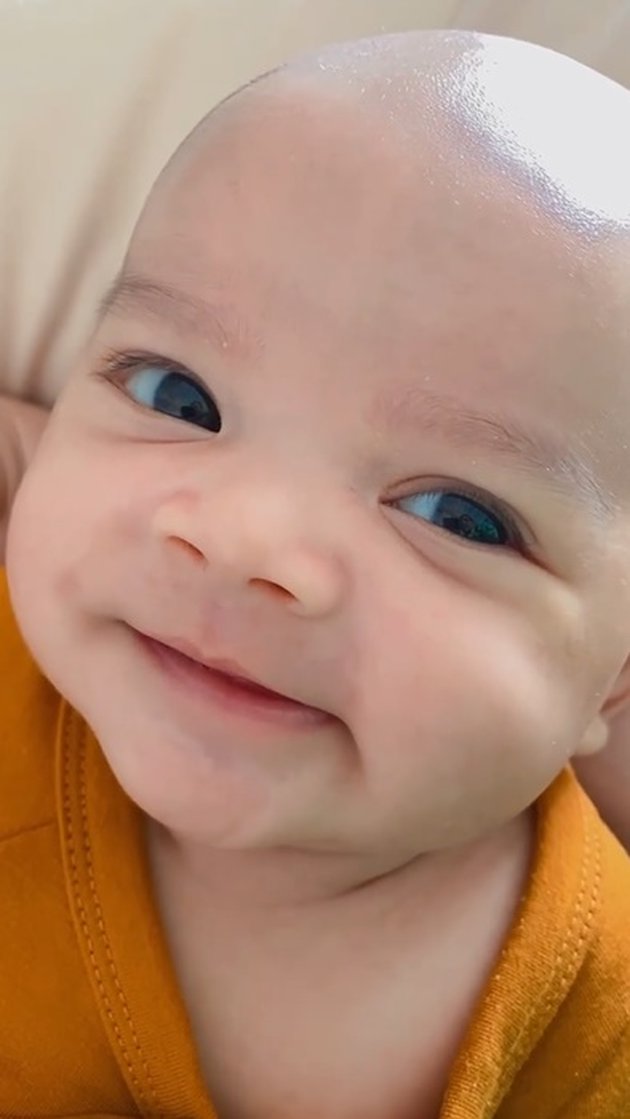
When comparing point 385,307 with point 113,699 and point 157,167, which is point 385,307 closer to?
point 113,699

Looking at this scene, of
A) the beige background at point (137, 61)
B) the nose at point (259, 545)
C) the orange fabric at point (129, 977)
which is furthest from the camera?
the beige background at point (137, 61)

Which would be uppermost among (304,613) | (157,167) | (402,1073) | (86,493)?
(157,167)

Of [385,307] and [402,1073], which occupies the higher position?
[385,307]

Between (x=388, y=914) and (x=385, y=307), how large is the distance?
34cm

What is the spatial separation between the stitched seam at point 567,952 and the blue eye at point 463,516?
242mm

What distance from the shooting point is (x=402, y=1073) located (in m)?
0.76

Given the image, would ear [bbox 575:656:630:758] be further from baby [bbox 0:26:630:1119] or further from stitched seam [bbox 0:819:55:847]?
stitched seam [bbox 0:819:55:847]

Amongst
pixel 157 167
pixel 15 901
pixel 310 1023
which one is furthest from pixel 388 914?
pixel 157 167

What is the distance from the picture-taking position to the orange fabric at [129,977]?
2.44ft

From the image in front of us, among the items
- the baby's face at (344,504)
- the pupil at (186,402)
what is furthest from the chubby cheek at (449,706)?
the pupil at (186,402)

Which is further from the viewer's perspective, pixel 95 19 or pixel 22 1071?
pixel 95 19

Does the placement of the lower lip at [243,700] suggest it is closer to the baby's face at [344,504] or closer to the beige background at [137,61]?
the baby's face at [344,504]

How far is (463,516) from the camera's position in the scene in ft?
2.14

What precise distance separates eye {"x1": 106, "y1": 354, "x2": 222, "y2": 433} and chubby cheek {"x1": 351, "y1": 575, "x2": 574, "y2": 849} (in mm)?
127
